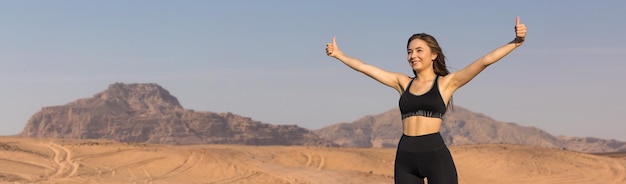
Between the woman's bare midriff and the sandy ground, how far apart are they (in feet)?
49.4

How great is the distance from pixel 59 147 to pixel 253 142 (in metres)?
96.1

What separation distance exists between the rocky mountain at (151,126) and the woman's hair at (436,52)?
381 feet

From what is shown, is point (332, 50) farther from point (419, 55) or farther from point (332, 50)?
point (419, 55)

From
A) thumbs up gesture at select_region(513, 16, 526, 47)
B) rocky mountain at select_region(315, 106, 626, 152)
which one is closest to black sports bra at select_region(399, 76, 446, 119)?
thumbs up gesture at select_region(513, 16, 526, 47)

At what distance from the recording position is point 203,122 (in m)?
129

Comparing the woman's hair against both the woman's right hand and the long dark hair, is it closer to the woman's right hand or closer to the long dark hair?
the long dark hair

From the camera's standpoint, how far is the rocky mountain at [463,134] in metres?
170

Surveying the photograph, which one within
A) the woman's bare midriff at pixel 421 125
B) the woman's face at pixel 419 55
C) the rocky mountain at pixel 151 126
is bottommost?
the woman's bare midriff at pixel 421 125

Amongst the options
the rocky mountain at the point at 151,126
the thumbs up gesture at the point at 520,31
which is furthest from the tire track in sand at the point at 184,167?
the rocky mountain at the point at 151,126

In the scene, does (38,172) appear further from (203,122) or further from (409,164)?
(203,122)

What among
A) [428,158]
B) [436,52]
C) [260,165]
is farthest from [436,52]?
[260,165]

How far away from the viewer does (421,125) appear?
437cm

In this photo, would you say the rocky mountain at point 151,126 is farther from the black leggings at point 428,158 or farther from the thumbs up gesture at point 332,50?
the black leggings at point 428,158

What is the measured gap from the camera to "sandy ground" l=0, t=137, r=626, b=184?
19.9 metres
